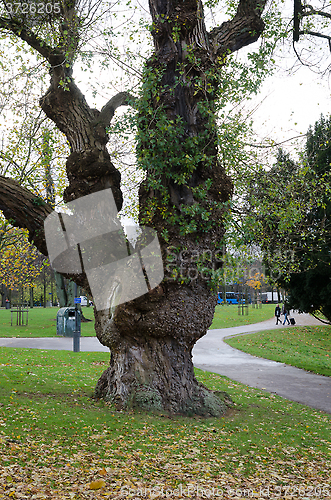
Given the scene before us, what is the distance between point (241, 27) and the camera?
7562 mm

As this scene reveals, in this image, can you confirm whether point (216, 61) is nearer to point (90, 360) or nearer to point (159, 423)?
point (159, 423)

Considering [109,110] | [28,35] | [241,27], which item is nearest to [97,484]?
[109,110]

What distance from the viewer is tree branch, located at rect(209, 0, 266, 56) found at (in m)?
7.48

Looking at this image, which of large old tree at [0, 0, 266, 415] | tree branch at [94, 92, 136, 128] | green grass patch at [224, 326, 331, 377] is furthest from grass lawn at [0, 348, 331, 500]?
green grass patch at [224, 326, 331, 377]

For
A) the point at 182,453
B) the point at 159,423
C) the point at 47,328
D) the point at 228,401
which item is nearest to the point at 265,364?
the point at 228,401

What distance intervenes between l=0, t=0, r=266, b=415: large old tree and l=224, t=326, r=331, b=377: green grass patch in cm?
804

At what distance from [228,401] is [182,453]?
291 cm

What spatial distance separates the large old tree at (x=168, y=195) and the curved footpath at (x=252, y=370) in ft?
11.6

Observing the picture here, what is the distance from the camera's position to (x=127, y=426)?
600 cm

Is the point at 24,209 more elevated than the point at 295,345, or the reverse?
the point at 24,209

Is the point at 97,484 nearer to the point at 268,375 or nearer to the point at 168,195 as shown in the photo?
the point at 168,195

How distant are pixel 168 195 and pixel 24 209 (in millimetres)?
2434

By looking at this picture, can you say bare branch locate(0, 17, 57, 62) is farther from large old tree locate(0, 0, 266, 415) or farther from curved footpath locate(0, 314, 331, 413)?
curved footpath locate(0, 314, 331, 413)

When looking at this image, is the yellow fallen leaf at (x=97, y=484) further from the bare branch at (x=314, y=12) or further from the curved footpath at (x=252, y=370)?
the bare branch at (x=314, y=12)
